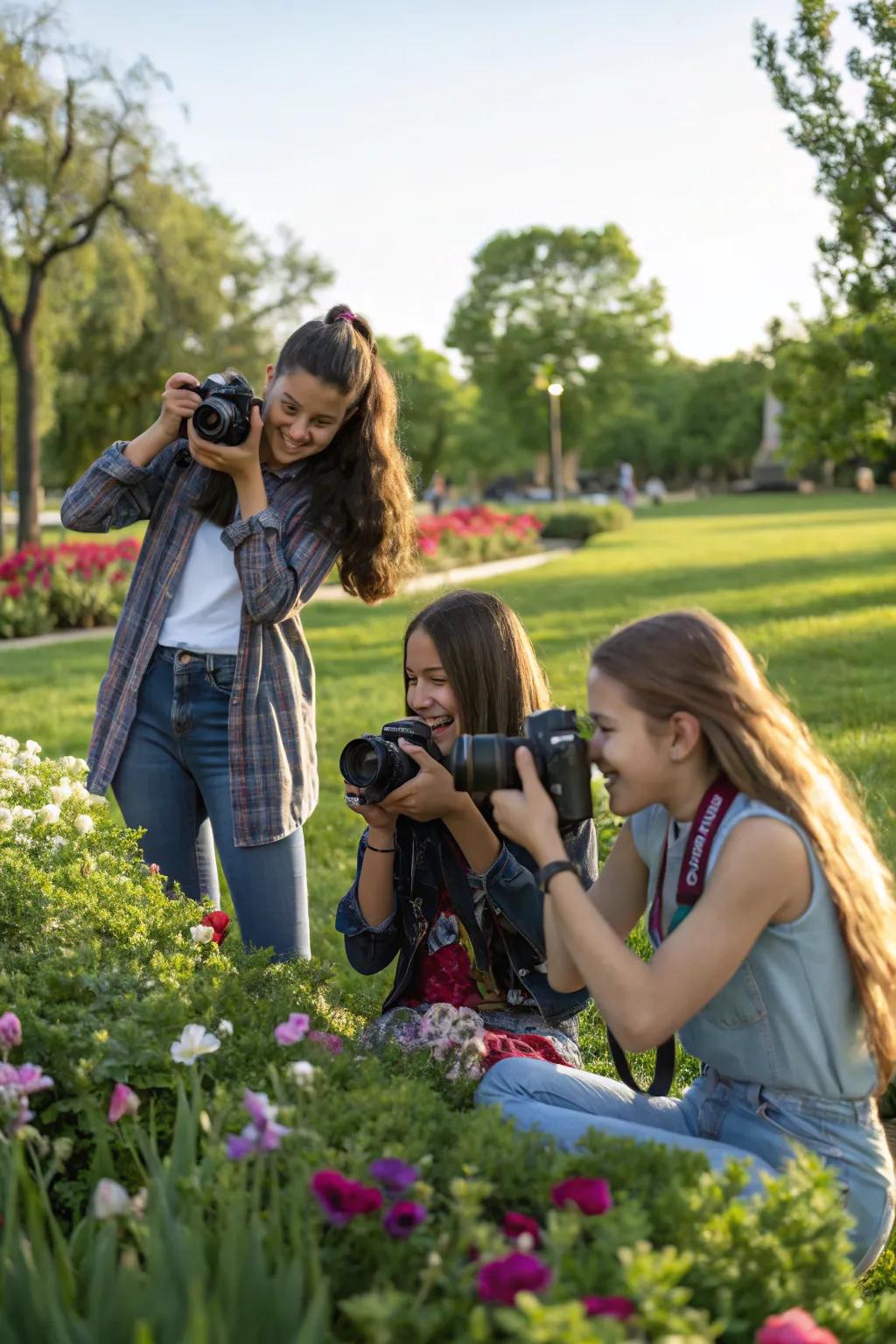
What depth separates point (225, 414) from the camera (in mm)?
3102

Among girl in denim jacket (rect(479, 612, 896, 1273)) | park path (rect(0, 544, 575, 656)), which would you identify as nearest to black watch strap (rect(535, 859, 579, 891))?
girl in denim jacket (rect(479, 612, 896, 1273))

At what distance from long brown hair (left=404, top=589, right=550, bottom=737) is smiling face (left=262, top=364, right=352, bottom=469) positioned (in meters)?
0.56

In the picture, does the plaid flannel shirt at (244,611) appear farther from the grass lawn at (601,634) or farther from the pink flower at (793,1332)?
the pink flower at (793,1332)

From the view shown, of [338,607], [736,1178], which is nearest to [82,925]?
[736,1178]

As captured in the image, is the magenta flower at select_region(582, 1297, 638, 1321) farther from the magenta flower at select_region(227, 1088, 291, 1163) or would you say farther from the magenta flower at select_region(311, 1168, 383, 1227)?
the magenta flower at select_region(227, 1088, 291, 1163)

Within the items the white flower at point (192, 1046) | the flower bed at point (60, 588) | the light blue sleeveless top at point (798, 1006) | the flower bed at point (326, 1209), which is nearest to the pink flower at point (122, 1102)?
the flower bed at point (326, 1209)

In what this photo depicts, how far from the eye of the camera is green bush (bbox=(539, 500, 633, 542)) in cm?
3238

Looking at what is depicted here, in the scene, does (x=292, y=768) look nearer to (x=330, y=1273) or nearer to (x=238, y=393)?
(x=238, y=393)

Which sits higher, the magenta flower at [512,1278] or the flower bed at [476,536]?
the flower bed at [476,536]

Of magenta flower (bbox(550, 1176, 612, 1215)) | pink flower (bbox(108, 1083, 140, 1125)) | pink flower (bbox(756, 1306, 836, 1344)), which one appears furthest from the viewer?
pink flower (bbox(108, 1083, 140, 1125))

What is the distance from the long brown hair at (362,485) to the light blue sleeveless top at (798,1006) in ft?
4.43

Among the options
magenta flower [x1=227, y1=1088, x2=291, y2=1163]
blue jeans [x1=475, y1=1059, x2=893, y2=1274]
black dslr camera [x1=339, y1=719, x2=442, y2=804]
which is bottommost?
blue jeans [x1=475, y1=1059, x2=893, y2=1274]

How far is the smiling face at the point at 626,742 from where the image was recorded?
87.9 inches

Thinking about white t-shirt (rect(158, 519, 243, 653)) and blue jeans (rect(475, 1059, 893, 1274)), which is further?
white t-shirt (rect(158, 519, 243, 653))
